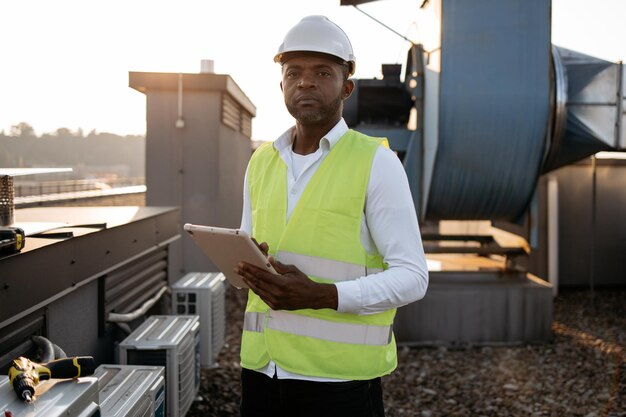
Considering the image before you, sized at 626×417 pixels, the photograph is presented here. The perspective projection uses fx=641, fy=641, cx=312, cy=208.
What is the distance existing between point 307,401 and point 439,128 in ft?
15.6

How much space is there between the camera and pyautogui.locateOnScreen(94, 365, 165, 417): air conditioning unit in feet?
8.79

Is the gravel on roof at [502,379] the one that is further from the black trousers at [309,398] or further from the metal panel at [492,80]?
the black trousers at [309,398]

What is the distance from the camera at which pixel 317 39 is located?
2141mm

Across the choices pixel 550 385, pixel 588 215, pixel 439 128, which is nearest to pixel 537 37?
pixel 439 128

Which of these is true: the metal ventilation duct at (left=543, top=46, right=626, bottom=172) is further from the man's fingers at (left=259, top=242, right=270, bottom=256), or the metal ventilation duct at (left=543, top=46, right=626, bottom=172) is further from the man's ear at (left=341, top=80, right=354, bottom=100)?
the man's fingers at (left=259, top=242, right=270, bottom=256)

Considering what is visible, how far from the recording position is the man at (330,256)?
2.04m

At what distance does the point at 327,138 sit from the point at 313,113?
0.11m

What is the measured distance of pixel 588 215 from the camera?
9.66 m

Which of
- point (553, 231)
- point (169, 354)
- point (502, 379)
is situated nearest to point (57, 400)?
point (169, 354)

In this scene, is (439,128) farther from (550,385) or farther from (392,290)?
(392,290)

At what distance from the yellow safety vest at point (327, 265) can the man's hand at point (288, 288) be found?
0.12 metres

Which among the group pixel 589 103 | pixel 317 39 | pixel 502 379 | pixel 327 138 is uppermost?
pixel 589 103

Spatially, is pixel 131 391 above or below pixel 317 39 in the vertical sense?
below

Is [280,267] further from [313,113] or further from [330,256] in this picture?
[313,113]
